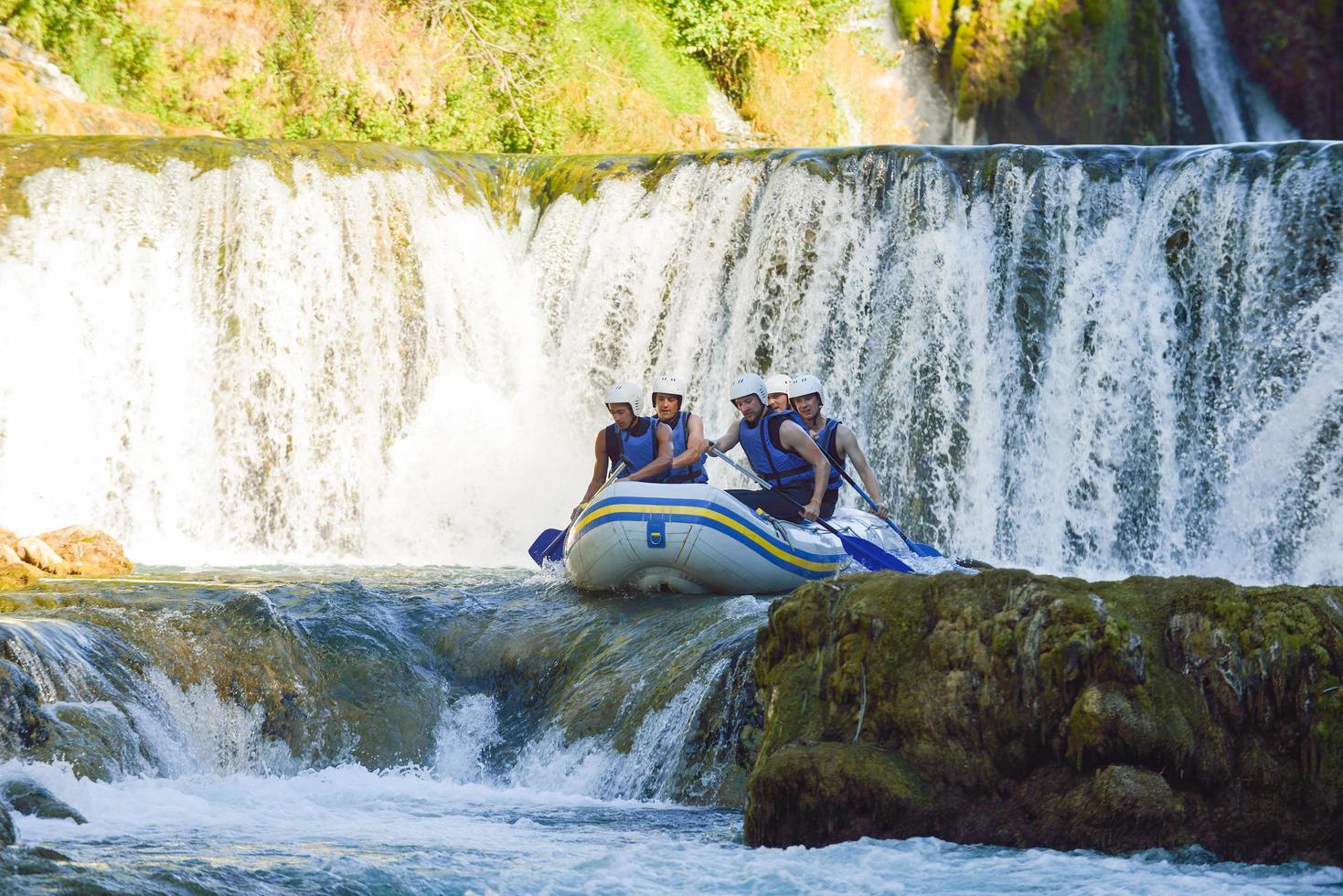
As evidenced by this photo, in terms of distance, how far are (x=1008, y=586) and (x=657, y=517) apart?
3221mm

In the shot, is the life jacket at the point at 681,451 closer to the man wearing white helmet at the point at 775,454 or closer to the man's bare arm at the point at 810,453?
the man wearing white helmet at the point at 775,454

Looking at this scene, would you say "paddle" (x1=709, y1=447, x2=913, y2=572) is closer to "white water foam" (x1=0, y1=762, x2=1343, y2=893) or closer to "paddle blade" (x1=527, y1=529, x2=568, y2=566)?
"paddle blade" (x1=527, y1=529, x2=568, y2=566)

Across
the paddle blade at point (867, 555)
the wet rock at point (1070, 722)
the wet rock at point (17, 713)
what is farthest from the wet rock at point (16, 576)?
the wet rock at point (1070, 722)

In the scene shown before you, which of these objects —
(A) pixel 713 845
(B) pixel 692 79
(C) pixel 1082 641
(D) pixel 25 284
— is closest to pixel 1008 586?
→ (C) pixel 1082 641

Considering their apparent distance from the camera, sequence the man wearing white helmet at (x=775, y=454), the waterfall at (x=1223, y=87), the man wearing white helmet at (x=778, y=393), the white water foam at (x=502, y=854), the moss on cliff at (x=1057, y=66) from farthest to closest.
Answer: the moss on cliff at (x=1057, y=66) < the waterfall at (x=1223, y=87) < the man wearing white helmet at (x=778, y=393) < the man wearing white helmet at (x=775, y=454) < the white water foam at (x=502, y=854)

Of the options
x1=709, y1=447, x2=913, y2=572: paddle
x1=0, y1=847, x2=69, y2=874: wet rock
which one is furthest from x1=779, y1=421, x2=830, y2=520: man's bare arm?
x1=0, y1=847, x2=69, y2=874: wet rock

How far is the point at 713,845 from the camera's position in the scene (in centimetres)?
609

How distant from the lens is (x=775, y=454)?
9.78 metres

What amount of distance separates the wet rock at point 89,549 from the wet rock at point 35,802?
5085 mm

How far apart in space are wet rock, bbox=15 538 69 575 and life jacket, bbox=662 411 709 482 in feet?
13.6

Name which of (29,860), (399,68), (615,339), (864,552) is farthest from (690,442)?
(399,68)

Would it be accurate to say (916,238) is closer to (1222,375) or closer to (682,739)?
(1222,375)

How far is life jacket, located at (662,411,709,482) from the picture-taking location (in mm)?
9898

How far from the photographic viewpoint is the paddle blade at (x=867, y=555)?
9.51m
